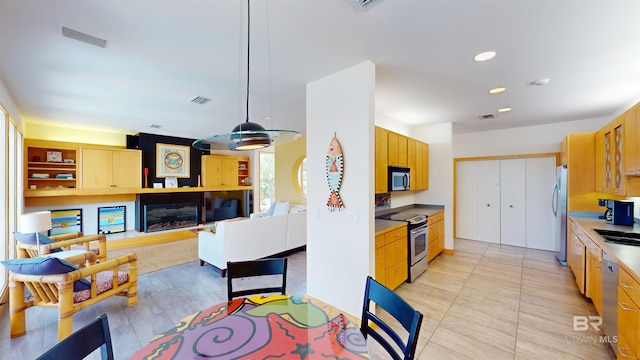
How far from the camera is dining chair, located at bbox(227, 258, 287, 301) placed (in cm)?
181

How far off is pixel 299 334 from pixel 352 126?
1.95 m

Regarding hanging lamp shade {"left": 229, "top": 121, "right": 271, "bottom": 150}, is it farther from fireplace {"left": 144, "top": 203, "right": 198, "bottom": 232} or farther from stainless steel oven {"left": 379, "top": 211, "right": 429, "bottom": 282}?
fireplace {"left": 144, "top": 203, "right": 198, "bottom": 232}

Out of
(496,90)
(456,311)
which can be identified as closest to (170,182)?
(456,311)

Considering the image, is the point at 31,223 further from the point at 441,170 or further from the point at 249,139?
the point at 441,170

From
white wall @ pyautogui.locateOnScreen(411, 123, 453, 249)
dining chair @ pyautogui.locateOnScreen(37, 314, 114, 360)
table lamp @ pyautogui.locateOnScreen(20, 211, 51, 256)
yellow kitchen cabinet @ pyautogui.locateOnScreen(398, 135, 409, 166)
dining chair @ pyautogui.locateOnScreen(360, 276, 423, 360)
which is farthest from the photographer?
white wall @ pyautogui.locateOnScreen(411, 123, 453, 249)

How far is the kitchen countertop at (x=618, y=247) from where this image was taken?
180 centimetres

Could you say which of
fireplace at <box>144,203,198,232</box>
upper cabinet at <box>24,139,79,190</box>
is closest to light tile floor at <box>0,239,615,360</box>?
fireplace at <box>144,203,198,232</box>

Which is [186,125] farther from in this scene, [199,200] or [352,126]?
[352,126]

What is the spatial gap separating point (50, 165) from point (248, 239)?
209 inches

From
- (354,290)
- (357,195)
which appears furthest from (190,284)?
(357,195)

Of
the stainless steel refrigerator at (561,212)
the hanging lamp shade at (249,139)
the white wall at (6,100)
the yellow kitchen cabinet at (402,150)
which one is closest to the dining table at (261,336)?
the hanging lamp shade at (249,139)

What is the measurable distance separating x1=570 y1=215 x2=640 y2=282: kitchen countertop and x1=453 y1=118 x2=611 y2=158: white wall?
218cm

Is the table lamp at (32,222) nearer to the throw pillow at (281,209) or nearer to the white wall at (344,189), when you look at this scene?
the white wall at (344,189)

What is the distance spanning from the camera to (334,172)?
275 centimetres
